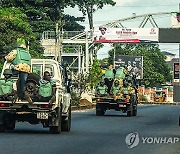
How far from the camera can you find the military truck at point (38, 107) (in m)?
18.6

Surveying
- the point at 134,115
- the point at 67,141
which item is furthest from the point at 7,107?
the point at 134,115

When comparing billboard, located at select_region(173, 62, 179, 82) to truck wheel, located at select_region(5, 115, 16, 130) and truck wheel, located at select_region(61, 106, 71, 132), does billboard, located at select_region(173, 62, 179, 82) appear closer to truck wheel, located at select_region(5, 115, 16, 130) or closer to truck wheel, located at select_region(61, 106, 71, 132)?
truck wheel, located at select_region(61, 106, 71, 132)

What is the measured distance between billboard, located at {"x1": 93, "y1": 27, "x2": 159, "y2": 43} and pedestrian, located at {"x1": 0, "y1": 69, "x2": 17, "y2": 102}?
→ 50.7 metres

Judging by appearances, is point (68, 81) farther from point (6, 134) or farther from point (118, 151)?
point (118, 151)

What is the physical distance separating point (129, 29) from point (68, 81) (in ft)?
160

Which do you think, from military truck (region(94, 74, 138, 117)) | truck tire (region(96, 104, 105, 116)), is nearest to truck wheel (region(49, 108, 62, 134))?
military truck (region(94, 74, 138, 117))

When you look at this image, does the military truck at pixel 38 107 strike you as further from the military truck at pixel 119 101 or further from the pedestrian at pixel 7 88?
the military truck at pixel 119 101

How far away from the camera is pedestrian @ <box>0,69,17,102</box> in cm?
1844

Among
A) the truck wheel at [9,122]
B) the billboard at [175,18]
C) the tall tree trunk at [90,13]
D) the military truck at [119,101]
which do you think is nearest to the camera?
the truck wheel at [9,122]

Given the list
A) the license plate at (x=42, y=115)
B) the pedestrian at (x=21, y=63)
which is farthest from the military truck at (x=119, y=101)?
the pedestrian at (x=21, y=63)

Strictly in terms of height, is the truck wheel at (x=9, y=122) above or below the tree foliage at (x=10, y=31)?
below

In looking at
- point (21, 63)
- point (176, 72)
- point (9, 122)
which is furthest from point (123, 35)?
point (21, 63)

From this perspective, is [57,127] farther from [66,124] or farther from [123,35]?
[123,35]

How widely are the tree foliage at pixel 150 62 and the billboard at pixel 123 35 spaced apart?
50.9 meters
